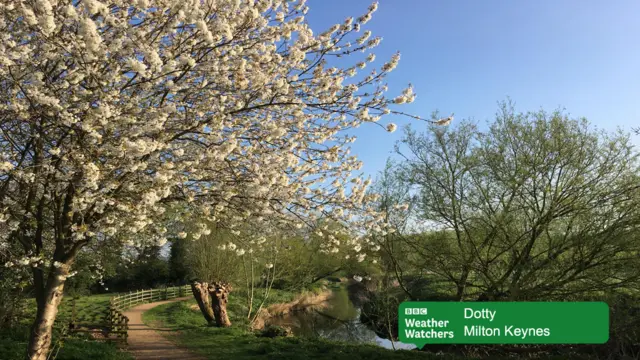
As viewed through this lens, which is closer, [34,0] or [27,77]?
[34,0]

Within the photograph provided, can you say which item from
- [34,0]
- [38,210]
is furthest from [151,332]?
[34,0]

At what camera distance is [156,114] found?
547 centimetres

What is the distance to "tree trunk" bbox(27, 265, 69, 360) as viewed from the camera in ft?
22.4

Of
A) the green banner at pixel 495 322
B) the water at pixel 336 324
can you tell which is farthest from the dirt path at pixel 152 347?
the green banner at pixel 495 322

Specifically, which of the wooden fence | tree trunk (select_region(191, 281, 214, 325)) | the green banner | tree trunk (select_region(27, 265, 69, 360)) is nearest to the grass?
the wooden fence

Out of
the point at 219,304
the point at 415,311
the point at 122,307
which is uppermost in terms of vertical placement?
the point at 415,311

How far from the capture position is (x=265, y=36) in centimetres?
647

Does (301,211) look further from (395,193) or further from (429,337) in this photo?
(395,193)

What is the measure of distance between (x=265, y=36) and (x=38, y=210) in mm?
4637

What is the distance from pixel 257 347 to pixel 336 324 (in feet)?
38.1

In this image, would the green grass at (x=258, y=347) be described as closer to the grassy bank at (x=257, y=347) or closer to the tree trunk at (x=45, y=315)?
the grassy bank at (x=257, y=347)

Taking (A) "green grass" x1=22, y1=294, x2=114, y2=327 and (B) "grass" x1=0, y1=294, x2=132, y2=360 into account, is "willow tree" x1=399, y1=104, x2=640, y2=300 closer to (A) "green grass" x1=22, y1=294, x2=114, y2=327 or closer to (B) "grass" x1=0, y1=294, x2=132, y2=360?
(B) "grass" x1=0, y1=294, x2=132, y2=360

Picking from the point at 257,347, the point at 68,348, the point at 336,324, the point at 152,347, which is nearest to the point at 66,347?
the point at 68,348

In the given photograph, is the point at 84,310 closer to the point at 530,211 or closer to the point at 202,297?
the point at 202,297
